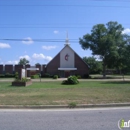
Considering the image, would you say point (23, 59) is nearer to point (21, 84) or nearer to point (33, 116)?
point (21, 84)

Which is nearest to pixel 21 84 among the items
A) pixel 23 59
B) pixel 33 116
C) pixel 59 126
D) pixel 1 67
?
pixel 33 116

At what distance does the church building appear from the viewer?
6066 cm

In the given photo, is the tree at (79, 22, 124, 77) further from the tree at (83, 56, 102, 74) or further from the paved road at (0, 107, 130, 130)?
the paved road at (0, 107, 130, 130)

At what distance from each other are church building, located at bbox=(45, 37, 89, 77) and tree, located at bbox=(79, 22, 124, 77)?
415 cm


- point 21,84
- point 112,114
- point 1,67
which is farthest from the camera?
point 1,67

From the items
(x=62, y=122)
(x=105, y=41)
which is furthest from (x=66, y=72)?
(x=62, y=122)

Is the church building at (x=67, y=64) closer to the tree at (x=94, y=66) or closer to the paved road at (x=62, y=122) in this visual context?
the tree at (x=94, y=66)

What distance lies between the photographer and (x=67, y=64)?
60.8m

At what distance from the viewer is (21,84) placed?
977 inches

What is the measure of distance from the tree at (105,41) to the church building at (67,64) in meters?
4.15

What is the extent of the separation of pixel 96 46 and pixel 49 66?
15046mm

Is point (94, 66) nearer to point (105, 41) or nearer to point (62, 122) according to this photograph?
point (105, 41)

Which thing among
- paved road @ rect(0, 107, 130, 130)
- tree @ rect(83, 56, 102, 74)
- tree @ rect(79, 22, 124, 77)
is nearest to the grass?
paved road @ rect(0, 107, 130, 130)

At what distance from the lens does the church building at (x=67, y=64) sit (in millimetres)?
60656
